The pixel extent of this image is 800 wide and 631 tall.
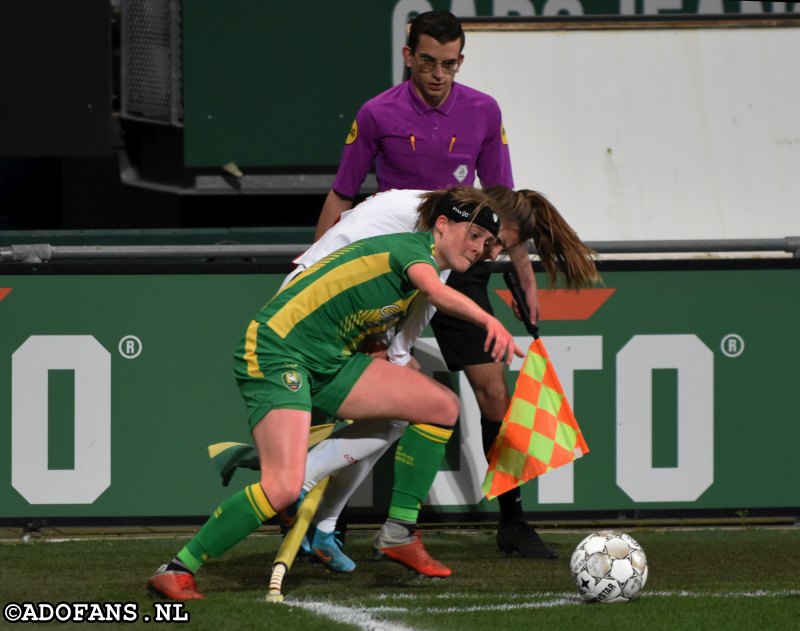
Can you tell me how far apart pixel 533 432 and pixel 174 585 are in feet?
5.57

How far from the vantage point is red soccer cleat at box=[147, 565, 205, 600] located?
5.00 m

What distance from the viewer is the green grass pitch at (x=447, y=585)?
191 inches

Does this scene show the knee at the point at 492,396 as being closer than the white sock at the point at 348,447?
No

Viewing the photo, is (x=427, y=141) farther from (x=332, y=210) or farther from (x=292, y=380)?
(x=292, y=380)

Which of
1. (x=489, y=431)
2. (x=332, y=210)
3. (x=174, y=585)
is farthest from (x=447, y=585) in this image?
(x=332, y=210)

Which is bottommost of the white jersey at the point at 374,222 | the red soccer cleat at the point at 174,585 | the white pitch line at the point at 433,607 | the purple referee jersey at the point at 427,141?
the white pitch line at the point at 433,607

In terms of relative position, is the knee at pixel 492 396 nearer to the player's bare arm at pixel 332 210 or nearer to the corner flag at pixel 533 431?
the corner flag at pixel 533 431

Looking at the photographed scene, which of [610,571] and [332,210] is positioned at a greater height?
[332,210]

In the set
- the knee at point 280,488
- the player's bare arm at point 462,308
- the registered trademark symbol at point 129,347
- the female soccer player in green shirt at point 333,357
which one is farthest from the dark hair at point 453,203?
the registered trademark symbol at point 129,347

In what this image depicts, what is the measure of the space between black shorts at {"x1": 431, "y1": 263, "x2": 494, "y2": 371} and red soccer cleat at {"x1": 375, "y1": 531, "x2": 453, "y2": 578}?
992 mm

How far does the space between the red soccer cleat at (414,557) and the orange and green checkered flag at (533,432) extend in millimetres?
470

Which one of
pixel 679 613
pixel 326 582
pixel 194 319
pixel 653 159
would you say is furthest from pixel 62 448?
pixel 653 159

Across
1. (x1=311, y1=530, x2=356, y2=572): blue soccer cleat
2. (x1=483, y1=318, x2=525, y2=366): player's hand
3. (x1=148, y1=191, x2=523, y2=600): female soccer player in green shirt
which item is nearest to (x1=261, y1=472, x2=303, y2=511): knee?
(x1=148, y1=191, x2=523, y2=600): female soccer player in green shirt

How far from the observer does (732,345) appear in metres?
6.95
